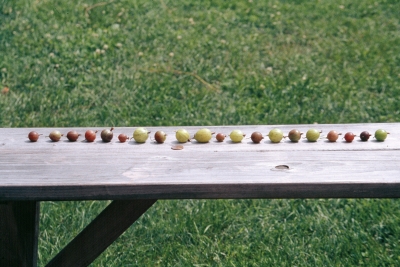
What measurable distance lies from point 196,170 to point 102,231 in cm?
49

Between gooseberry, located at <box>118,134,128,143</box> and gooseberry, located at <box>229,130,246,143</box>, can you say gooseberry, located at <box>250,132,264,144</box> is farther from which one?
gooseberry, located at <box>118,134,128,143</box>

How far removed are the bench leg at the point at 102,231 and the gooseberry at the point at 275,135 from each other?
0.53 m

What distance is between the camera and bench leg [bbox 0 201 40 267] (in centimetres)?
211

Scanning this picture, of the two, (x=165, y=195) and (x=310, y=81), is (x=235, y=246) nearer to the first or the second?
(x=165, y=195)

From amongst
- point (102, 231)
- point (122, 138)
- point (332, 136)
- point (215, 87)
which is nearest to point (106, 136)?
point (122, 138)

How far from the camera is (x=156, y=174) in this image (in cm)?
183

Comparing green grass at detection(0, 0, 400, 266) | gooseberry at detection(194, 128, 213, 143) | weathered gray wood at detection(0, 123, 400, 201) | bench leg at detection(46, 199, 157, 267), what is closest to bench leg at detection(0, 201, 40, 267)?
bench leg at detection(46, 199, 157, 267)

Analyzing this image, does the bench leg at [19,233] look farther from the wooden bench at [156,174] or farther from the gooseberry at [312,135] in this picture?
the gooseberry at [312,135]

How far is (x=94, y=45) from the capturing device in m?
5.47

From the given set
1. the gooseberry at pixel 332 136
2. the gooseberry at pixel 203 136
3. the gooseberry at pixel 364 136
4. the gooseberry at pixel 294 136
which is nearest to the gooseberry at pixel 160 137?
the gooseberry at pixel 203 136

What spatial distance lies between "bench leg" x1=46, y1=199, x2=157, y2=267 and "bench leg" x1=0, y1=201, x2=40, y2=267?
106 mm

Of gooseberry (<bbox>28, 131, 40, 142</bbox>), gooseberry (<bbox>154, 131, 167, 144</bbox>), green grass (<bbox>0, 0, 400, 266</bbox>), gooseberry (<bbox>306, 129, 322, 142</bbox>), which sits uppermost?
gooseberry (<bbox>306, 129, 322, 142</bbox>)

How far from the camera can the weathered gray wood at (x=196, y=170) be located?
5.73 ft

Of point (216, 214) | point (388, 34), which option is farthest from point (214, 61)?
point (216, 214)
